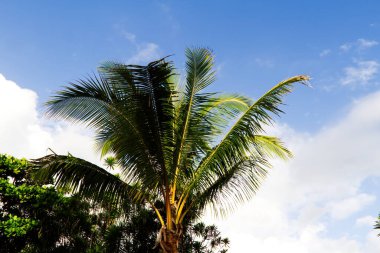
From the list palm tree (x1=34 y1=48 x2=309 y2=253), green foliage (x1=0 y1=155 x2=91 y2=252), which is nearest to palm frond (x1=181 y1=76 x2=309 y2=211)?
palm tree (x1=34 y1=48 x2=309 y2=253)

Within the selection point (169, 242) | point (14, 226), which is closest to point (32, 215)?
point (14, 226)

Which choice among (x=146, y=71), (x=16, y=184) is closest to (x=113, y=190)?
(x=146, y=71)

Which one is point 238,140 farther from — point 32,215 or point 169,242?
point 32,215

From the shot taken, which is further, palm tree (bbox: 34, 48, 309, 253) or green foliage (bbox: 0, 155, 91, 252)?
green foliage (bbox: 0, 155, 91, 252)

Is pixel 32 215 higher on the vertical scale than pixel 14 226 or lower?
higher

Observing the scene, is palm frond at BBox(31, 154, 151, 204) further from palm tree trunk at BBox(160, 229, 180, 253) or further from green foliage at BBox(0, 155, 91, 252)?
green foliage at BBox(0, 155, 91, 252)

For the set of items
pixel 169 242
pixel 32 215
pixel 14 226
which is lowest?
pixel 169 242

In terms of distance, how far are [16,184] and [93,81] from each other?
5644 mm

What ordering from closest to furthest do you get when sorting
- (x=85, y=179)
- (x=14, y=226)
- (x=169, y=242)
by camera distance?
(x=169, y=242) → (x=85, y=179) → (x=14, y=226)

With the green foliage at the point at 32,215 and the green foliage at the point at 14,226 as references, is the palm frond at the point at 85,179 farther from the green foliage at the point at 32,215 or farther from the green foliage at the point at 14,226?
the green foliage at the point at 14,226

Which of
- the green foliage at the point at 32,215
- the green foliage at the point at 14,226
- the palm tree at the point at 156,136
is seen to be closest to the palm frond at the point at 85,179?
the palm tree at the point at 156,136

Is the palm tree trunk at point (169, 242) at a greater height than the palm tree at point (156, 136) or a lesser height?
lesser

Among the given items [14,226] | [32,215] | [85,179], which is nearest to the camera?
[85,179]

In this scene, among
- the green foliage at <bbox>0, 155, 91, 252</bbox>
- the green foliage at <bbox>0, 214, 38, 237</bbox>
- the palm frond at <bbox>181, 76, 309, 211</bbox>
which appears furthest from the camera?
the green foliage at <bbox>0, 155, 91, 252</bbox>
